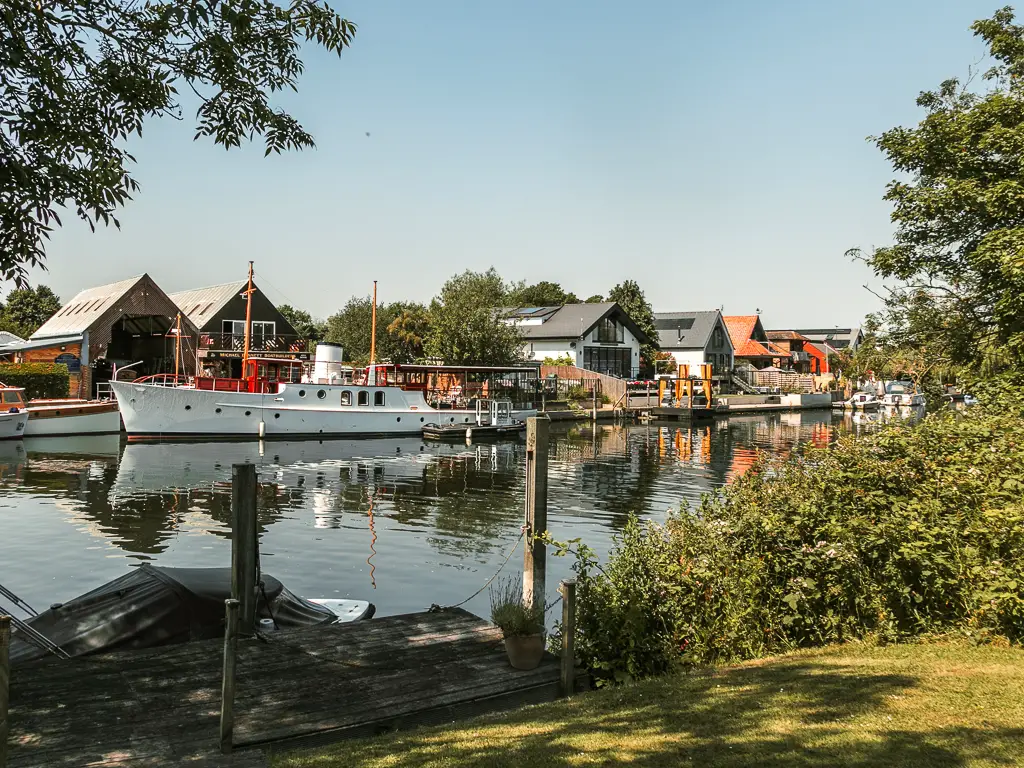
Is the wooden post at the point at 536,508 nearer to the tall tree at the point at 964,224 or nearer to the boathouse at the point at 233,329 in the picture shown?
the tall tree at the point at 964,224

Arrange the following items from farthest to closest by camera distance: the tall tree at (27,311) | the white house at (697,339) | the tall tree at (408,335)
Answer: the white house at (697,339) → the tall tree at (27,311) → the tall tree at (408,335)

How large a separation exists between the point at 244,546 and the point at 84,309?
55937 mm

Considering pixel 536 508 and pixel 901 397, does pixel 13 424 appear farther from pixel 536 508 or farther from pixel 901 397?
pixel 901 397

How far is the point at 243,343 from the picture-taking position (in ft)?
193

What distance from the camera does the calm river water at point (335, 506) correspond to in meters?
15.3

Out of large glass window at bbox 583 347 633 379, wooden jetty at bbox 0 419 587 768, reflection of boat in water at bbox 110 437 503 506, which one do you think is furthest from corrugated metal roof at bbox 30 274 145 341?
wooden jetty at bbox 0 419 587 768

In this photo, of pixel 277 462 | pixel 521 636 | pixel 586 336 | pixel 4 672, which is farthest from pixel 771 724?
pixel 586 336

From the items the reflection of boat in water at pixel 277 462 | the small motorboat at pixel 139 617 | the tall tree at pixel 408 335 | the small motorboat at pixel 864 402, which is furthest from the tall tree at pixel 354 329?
the small motorboat at pixel 139 617

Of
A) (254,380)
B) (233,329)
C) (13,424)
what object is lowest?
(13,424)

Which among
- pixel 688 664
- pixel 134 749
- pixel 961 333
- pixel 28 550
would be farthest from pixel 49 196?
pixel 961 333

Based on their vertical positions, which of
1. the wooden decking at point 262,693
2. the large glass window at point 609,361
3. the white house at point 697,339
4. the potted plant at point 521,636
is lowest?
the wooden decking at point 262,693

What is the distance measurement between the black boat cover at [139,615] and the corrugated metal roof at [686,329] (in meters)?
76.5

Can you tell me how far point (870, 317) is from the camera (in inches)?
813

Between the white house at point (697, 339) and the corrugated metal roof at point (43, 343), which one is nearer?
the corrugated metal roof at point (43, 343)
